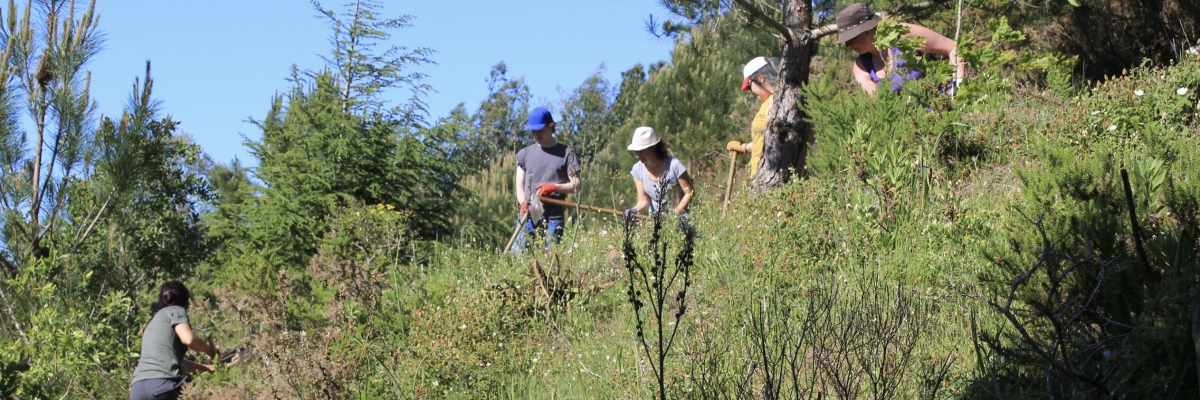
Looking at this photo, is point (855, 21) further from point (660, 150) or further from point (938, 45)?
point (660, 150)

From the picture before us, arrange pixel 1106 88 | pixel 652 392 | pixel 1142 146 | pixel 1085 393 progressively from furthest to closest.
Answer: pixel 1106 88
pixel 1142 146
pixel 652 392
pixel 1085 393

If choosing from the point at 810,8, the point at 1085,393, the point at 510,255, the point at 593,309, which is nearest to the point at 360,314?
the point at 593,309

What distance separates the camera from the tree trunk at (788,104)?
20.6 feet

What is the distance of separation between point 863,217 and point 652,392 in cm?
176

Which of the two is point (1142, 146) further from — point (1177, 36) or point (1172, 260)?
point (1177, 36)

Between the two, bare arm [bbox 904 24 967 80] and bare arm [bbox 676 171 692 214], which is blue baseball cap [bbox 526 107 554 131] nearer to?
bare arm [bbox 676 171 692 214]

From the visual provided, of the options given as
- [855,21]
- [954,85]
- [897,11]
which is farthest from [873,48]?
[954,85]

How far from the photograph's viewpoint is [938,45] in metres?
6.27

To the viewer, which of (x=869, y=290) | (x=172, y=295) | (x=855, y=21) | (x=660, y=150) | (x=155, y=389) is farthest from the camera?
(x=660, y=150)

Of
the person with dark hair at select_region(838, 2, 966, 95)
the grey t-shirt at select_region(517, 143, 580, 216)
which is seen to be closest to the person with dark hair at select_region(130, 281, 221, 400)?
the grey t-shirt at select_region(517, 143, 580, 216)

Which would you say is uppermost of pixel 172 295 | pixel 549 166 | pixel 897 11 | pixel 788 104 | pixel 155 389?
pixel 897 11

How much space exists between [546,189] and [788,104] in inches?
78.1

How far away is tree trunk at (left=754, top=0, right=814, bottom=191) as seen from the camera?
20.6 feet

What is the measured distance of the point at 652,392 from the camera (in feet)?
10.7
